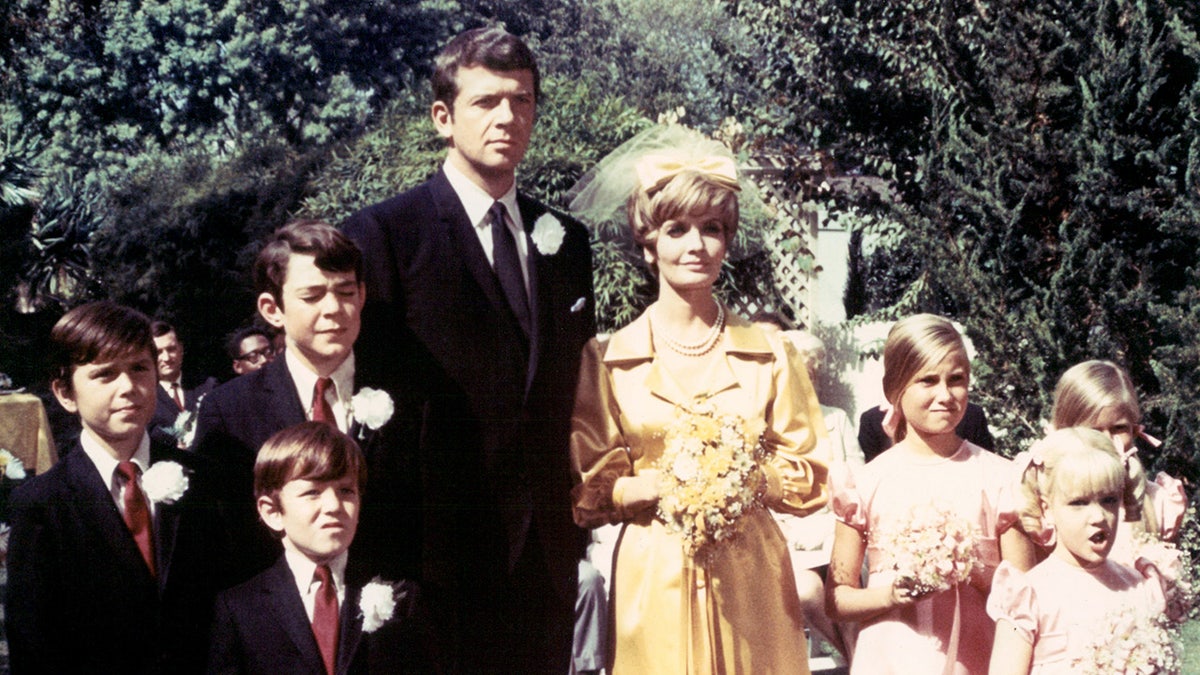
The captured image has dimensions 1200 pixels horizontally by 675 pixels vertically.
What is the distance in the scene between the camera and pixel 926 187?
28.3 feet

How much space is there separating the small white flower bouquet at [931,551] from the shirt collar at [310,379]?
165 centimetres

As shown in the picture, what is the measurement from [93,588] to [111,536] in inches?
5.6

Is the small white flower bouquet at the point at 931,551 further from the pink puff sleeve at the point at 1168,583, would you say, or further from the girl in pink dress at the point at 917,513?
the pink puff sleeve at the point at 1168,583

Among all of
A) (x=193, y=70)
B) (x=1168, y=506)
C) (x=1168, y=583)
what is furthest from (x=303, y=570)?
(x=193, y=70)

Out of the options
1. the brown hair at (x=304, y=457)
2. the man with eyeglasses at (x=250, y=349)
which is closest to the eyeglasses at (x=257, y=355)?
the man with eyeglasses at (x=250, y=349)

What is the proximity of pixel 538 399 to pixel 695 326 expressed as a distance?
1.78ft

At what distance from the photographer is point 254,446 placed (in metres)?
3.54

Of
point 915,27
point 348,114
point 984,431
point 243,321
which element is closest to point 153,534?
point 984,431

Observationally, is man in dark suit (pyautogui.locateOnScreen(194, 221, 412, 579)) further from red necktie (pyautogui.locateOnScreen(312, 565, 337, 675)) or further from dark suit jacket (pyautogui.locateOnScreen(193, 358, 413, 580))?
red necktie (pyautogui.locateOnScreen(312, 565, 337, 675))

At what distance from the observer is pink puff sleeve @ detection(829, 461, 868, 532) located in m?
3.88

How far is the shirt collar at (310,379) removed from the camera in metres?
3.60

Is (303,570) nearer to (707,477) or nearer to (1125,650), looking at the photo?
(707,477)

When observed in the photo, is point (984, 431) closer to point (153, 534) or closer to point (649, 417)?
point (649, 417)

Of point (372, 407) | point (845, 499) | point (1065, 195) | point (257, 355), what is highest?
point (1065, 195)
